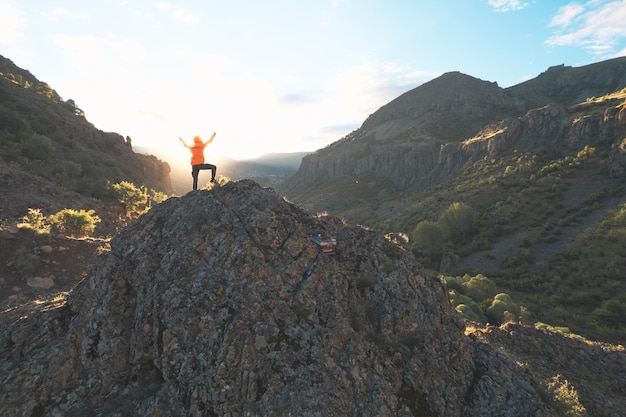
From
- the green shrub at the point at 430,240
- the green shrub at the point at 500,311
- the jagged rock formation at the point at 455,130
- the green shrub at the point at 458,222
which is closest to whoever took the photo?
the green shrub at the point at 500,311

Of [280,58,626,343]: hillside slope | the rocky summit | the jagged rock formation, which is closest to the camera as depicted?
the rocky summit

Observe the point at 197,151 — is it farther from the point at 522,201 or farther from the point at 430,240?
the point at 522,201

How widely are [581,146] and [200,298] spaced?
326 feet

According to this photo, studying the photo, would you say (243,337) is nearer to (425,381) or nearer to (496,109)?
(425,381)

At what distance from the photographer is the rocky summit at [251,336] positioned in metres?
7.20

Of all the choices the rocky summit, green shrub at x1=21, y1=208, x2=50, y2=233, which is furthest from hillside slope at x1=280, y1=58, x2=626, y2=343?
green shrub at x1=21, y1=208, x2=50, y2=233

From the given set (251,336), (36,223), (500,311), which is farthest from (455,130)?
(251,336)

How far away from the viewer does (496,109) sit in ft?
519

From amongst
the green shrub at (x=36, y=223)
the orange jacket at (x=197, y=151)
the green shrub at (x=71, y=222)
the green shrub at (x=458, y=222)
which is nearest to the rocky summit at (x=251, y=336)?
the orange jacket at (x=197, y=151)

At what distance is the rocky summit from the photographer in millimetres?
7203

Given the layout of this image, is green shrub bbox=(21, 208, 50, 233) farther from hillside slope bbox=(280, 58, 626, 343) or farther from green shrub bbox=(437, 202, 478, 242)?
green shrub bbox=(437, 202, 478, 242)

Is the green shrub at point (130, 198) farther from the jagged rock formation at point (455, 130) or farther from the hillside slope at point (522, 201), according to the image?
the jagged rock formation at point (455, 130)

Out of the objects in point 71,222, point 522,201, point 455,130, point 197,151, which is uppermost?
point 197,151

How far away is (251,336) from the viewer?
7.74 metres
